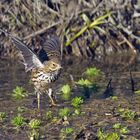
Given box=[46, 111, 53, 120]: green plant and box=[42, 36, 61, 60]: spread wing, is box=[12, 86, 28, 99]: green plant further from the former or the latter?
box=[46, 111, 53, 120]: green plant

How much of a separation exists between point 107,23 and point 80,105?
4874mm

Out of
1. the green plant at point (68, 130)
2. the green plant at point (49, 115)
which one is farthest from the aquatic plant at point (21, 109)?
the green plant at point (68, 130)

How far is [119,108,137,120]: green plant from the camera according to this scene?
9.10 meters

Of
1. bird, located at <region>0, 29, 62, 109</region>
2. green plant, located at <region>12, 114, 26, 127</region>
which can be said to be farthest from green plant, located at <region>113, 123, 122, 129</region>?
bird, located at <region>0, 29, 62, 109</region>

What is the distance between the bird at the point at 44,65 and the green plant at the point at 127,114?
1117 mm

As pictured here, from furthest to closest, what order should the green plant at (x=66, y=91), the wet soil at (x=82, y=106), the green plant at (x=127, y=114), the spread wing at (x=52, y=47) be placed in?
the green plant at (x=66, y=91) < the spread wing at (x=52, y=47) < the green plant at (x=127, y=114) < the wet soil at (x=82, y=106)

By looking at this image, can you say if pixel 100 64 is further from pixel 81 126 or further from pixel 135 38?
pixel 81 126

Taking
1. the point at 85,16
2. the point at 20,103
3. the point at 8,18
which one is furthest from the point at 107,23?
the point at 20,103

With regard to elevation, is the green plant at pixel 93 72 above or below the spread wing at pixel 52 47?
below

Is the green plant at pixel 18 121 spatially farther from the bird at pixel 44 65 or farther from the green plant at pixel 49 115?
the bird at pixel 44 65

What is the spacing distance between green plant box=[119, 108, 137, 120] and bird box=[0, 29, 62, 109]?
1117mm

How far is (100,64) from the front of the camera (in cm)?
1353

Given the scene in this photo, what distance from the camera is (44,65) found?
988cm

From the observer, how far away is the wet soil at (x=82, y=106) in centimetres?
845
